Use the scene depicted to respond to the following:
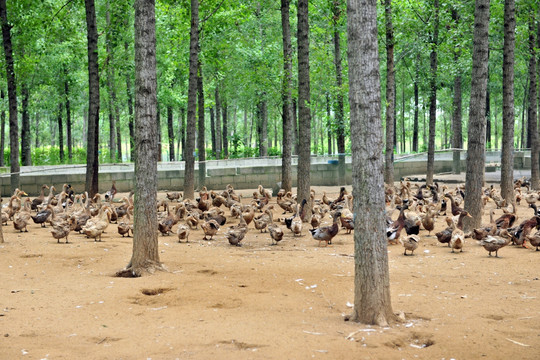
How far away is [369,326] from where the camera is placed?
740cm

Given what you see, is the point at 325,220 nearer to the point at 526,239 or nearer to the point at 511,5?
the point at 526,239

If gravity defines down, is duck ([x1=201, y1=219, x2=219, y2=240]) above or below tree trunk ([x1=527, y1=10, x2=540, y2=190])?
below

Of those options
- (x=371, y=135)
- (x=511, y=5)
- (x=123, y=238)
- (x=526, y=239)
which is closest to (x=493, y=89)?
(x=511, y=5)

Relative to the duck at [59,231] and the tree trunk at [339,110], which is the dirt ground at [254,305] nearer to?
the duck at [59,231]

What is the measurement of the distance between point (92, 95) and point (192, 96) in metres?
3.44

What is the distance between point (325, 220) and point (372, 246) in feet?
38.2

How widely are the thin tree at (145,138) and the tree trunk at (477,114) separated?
8177 millimetres

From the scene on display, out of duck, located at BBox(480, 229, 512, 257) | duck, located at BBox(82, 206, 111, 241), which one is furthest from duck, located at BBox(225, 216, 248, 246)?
duck, located at BBox(480, 229, 512, 257)

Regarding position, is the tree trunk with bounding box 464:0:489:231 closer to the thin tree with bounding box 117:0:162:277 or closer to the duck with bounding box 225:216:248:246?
the duck with bounding box 225:216:248:246

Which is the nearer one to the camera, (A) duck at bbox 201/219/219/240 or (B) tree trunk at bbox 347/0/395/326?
(B) tree trunk at bbox 347/0/395/326

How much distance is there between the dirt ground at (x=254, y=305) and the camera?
660cm

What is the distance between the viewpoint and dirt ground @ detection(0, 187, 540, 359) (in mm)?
6602

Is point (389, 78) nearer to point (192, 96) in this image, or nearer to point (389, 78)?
point (389, 78)

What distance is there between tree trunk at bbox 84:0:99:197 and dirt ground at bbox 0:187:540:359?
6.97 meters
